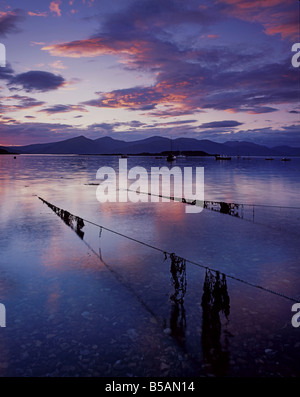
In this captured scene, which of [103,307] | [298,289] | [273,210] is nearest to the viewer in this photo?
[103,307]

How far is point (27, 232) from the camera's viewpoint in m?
23.9

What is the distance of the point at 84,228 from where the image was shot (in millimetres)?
25344

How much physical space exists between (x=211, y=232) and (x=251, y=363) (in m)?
15.5

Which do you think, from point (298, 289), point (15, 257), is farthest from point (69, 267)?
point (298, 289)

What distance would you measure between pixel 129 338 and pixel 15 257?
10613 millimetres

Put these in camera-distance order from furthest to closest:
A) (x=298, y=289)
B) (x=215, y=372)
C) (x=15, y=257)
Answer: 1. (x=15, y=257)
2. (x=298, y=289)
3. (x=215, y=372)

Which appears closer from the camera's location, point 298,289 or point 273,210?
point 298,289

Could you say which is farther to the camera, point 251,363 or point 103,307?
point 103,307

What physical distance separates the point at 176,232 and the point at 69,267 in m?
10.1
